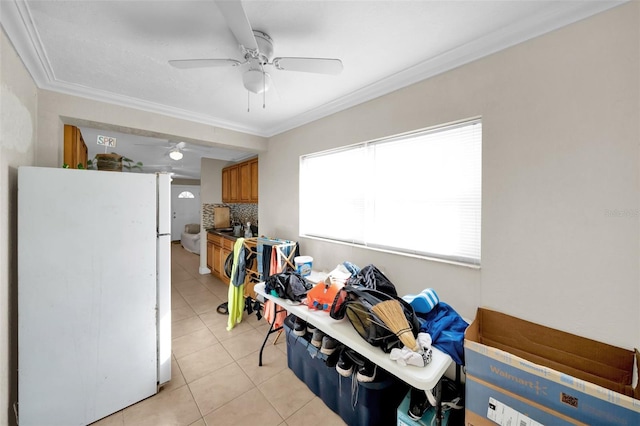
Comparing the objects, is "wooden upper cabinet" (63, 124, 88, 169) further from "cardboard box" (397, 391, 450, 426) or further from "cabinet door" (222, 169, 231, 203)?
"cardboard box" (397, 391, 450, 426)

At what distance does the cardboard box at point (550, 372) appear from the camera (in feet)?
3.01

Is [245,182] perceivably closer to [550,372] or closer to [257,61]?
[257,61]

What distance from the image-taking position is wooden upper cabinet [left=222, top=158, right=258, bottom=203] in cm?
401

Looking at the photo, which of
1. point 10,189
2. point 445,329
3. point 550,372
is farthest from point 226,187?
point 550,372

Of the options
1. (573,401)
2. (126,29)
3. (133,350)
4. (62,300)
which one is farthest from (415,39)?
(133,350)

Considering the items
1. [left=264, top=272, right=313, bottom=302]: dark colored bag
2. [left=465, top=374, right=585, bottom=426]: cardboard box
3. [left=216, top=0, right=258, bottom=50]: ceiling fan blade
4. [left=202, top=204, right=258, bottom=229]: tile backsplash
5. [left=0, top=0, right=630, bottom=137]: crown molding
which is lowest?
[left=465, top=374, right=585, bottom=426]: cardboard box

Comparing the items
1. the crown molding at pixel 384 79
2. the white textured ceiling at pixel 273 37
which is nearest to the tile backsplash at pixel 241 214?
the crown molding at pixel 384 79

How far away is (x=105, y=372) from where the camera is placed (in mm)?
1660

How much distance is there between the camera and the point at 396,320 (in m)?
1.23

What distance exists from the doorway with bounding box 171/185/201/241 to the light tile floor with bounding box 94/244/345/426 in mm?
6721

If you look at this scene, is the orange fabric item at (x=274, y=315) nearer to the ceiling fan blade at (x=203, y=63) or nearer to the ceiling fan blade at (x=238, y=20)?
the ceiling fan blade at (x=203, y=63)

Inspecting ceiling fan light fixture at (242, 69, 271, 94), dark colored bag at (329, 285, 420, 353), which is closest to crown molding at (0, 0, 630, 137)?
ceiling fan light fixture at (242, 69, 271, 94)

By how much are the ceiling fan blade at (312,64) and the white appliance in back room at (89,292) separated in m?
1.32

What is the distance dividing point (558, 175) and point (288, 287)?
183 cm
